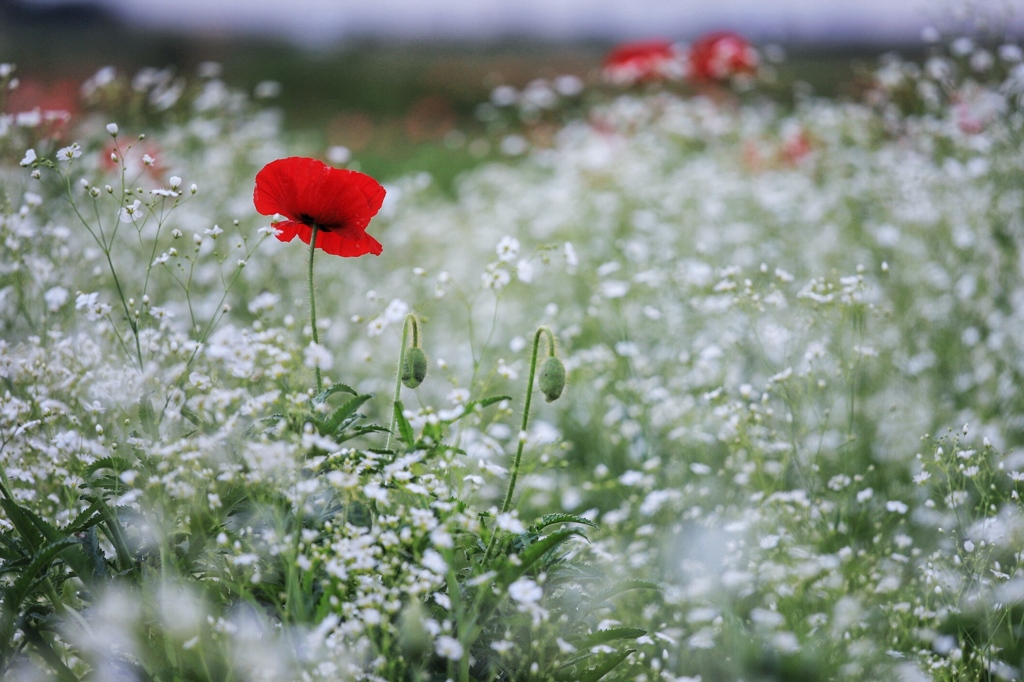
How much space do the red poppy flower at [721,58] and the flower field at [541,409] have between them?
0.03 meters

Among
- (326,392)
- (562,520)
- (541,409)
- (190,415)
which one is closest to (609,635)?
(562,520)

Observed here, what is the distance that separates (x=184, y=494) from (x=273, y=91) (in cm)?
308

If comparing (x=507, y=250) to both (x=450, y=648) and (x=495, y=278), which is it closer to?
(x=495, y=278)

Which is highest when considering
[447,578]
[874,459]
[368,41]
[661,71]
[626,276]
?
[368,41]

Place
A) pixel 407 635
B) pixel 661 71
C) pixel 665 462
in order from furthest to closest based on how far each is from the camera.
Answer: pixel 661 71 < pixel 665 462 < pixel 407 635

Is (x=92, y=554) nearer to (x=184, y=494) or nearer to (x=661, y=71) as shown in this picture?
(x=184, y=494)

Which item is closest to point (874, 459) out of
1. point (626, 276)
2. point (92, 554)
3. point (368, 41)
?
point (626, 276)

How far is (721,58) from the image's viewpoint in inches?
237

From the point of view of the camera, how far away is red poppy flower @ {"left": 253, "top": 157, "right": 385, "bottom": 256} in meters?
1.87

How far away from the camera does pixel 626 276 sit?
4.16 metres

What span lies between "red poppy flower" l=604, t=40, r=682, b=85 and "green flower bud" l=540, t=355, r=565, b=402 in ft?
15.2

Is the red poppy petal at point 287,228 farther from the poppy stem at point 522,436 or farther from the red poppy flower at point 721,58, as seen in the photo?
the red poppy flower at point 721,58

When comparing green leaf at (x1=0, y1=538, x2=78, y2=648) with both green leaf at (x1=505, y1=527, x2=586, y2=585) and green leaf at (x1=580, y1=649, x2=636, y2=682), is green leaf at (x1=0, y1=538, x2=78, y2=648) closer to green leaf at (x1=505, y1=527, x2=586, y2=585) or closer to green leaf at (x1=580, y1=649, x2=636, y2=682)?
green leaf at (x1=505, y1=527, x2=586, y2=585)

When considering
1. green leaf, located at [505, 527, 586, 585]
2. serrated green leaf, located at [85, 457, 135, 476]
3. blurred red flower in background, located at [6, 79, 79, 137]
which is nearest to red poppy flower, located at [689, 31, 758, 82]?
blurred red flower in background, located at [6, 79, 79, 137]
